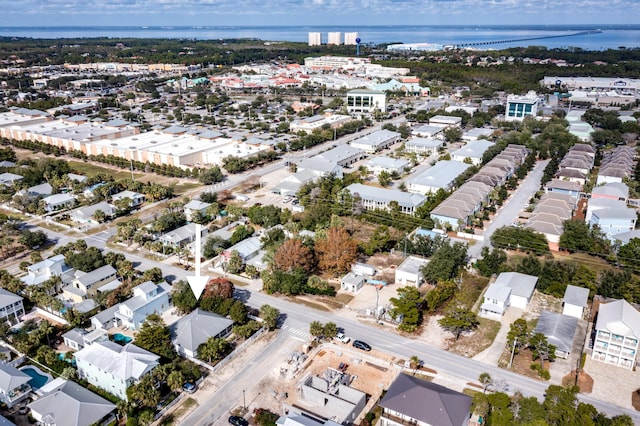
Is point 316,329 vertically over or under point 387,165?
under

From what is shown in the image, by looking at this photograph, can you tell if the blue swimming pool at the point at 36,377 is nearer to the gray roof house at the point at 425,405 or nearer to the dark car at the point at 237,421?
the dark car at the point at 237,421

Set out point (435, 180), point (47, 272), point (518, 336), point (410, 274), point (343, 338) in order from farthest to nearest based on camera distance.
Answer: point (435, 180)
point (47, 272)
point (410, 274)
point (343, 338)
point (518, 336)

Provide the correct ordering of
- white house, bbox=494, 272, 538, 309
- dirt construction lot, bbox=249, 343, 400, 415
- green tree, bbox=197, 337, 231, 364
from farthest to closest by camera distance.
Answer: white house, bbox=494, 272, 538, 309 → green tree, bbox=197, 337, 231, 364 → dirt construction lot, bbox=249, 343, 400, 415

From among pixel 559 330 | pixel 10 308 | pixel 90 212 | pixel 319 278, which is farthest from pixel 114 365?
pixel 90 212

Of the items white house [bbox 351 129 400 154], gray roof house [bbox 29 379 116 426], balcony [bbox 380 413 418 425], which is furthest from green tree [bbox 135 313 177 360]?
white house [bbox 351 129 400 154]

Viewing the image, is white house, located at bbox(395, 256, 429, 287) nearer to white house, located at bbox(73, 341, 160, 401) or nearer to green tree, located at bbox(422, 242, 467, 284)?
green tree, located at bbox(422, 242, 467, 284)

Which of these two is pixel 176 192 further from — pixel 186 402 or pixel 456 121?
pixel 456 121

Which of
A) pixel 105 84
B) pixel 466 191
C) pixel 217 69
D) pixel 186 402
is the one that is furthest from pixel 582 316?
pixel 217 69

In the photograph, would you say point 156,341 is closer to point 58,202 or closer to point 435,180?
point 58,202
